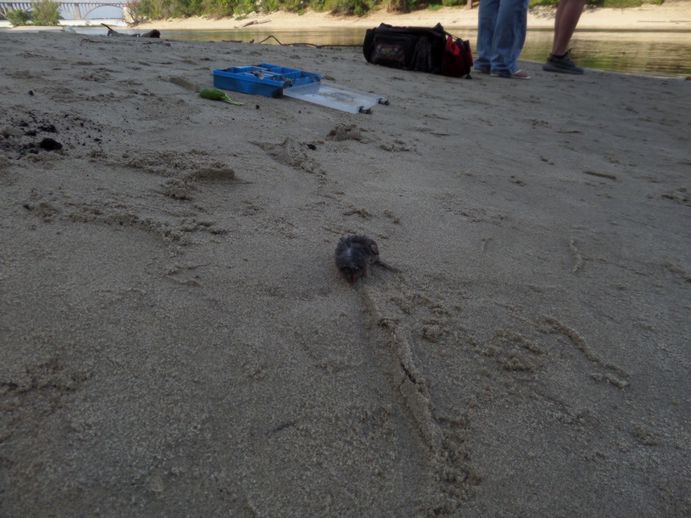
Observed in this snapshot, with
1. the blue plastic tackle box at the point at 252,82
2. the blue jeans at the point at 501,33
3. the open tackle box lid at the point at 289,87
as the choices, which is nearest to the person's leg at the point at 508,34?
the blue jeans at the point at 501,33

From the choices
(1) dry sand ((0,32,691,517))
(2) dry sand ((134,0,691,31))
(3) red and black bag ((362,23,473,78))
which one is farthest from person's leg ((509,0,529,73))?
(2) dry sand ((134,0,691,31))

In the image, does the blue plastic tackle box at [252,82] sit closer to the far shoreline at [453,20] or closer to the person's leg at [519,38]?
the person's leg at [519,38]

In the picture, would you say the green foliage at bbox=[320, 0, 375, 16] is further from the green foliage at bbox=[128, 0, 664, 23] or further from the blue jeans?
the blue jeans

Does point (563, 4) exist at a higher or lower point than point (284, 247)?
higher

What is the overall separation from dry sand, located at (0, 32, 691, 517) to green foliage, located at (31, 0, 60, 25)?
123 ft

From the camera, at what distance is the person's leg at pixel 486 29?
6.07 meters

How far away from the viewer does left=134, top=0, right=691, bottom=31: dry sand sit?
19.1 metres

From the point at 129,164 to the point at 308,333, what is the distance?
1.15 m

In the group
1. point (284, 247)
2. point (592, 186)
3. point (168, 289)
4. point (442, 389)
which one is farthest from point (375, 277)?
point (592, 186)

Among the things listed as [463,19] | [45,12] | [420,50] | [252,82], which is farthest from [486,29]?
[45,12]

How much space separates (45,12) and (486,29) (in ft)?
120

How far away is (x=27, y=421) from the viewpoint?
741 mm

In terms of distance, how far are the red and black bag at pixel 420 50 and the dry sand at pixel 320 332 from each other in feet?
12.0

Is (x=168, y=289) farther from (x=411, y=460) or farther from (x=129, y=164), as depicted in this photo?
(x=129, y=164)
